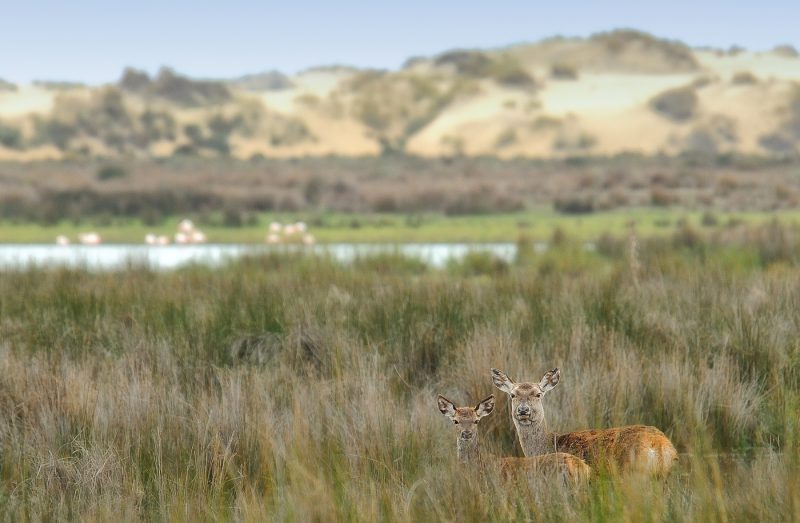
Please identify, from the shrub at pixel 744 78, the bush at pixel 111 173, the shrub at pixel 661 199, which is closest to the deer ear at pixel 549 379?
the shrub at pixel 661 199

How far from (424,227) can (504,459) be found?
2704cm

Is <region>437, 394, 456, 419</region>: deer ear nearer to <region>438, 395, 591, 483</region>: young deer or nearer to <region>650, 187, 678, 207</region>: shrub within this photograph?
<region>438, 395, 591, 483</region>: young deer

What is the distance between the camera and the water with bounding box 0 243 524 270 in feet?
48.2

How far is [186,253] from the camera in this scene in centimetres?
2642

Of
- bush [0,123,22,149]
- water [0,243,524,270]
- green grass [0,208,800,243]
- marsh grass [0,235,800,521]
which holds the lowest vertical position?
green grass [0,208,800,243]

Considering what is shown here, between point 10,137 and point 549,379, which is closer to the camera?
point 549,379

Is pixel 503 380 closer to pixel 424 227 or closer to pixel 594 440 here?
pixel 594 440

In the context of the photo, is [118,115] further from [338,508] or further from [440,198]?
[338,508]

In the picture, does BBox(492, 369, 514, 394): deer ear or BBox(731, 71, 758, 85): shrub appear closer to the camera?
BBox(492, 369, 514, 394): deer ear

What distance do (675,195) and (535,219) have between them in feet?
21.0

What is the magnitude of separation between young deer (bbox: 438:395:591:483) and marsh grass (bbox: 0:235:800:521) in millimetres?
118

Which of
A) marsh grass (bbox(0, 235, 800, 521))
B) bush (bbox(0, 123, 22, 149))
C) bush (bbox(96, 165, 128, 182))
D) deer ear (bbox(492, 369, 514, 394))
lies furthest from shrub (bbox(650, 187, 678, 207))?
bush (bbox(0, 123, 22, 149))

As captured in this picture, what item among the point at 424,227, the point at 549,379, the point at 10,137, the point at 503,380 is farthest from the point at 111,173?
the point at 549,379

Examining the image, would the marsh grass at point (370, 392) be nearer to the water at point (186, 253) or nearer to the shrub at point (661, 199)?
the water at point (186, 253)
